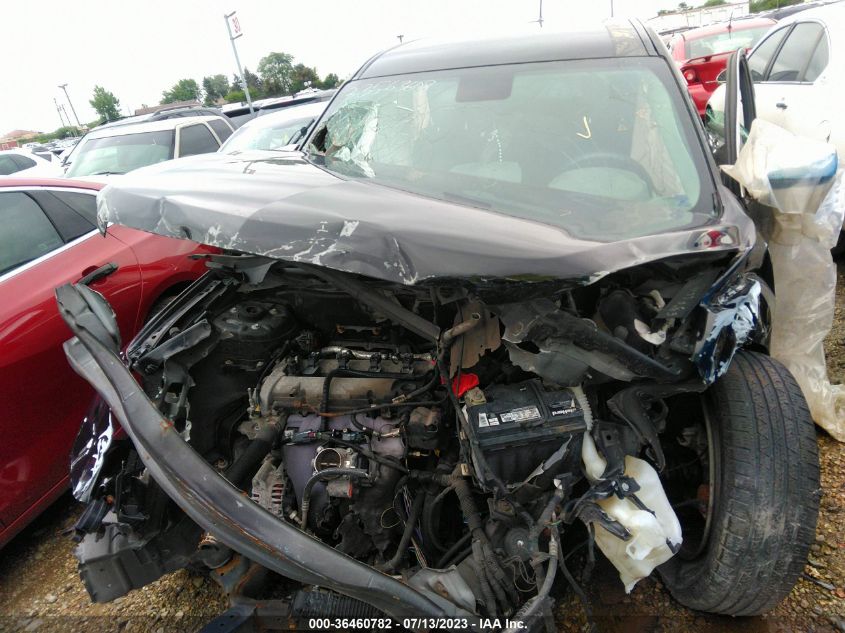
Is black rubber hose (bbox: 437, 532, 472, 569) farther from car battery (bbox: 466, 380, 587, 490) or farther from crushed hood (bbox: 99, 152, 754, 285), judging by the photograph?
crushed hood (bbox: 99, 152, 754, 285)

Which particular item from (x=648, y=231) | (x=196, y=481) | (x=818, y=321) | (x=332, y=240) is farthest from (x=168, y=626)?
(x=818, y=321)

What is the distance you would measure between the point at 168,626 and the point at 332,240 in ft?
5.67

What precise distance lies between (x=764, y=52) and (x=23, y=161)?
11886 millimetres

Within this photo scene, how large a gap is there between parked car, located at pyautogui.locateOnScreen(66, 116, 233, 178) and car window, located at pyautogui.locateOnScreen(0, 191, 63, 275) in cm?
294

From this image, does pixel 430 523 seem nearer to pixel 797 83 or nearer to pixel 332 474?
pixel 332 474

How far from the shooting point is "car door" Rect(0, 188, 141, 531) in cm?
230

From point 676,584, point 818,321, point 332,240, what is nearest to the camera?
point 332,240

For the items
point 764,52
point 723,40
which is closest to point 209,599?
point 764,52

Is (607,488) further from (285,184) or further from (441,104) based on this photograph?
(441,104)

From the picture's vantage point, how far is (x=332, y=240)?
1.49 meters

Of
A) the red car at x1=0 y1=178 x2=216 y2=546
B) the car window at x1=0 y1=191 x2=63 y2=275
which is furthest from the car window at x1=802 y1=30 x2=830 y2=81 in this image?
the car window at x1=0 y1=191 x2=63 y2=275

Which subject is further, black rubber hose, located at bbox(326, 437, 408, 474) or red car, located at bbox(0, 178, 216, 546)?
red car, located at bbox(0, 178, 216, 546)

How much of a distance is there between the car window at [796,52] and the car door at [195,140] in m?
5.91

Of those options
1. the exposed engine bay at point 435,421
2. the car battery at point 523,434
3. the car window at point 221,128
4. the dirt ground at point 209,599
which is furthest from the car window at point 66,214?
the car window at point 221,128
